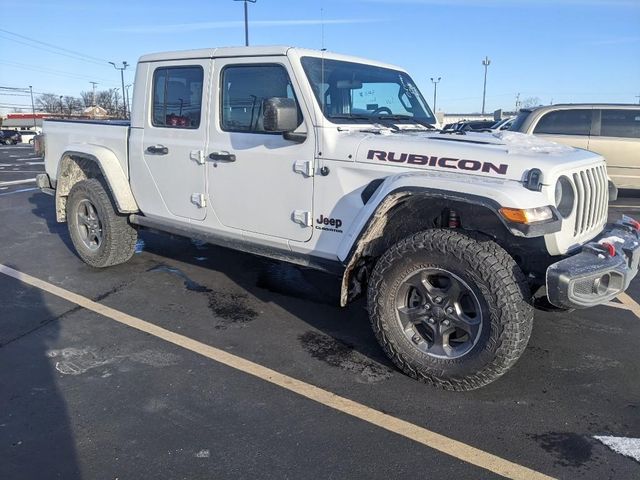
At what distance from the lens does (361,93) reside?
441 cm

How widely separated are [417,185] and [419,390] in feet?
4.18

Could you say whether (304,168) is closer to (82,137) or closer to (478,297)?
(478,297)

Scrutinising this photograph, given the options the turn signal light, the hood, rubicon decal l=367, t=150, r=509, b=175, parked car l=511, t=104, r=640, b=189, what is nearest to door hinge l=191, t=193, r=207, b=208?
the hood

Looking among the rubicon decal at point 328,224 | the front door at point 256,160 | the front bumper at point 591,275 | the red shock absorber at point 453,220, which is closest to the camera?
the front bumper at point 591,275

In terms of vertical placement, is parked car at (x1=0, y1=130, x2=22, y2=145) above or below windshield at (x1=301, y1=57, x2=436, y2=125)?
below

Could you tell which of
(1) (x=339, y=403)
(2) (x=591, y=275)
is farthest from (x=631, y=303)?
(1) (x=339, y=403)

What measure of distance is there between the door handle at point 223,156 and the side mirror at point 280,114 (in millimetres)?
695

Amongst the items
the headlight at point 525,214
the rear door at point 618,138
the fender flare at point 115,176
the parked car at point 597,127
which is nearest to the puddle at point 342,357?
the headlight at point 525,214

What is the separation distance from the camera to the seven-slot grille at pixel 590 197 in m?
3.38

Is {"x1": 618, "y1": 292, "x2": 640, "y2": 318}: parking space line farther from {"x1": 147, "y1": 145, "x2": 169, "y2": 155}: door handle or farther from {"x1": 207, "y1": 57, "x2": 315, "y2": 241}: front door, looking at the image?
{"x1": 147, "y1": 145, "x2": 169, "y2": 155}: door handle

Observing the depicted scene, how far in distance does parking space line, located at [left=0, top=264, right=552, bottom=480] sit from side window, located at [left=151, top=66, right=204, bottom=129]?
1.74m

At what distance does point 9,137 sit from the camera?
148 ft

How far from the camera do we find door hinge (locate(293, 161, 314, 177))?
12.7 ft

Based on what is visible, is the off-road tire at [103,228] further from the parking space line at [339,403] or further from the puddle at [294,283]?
the puddle at [294,283]
